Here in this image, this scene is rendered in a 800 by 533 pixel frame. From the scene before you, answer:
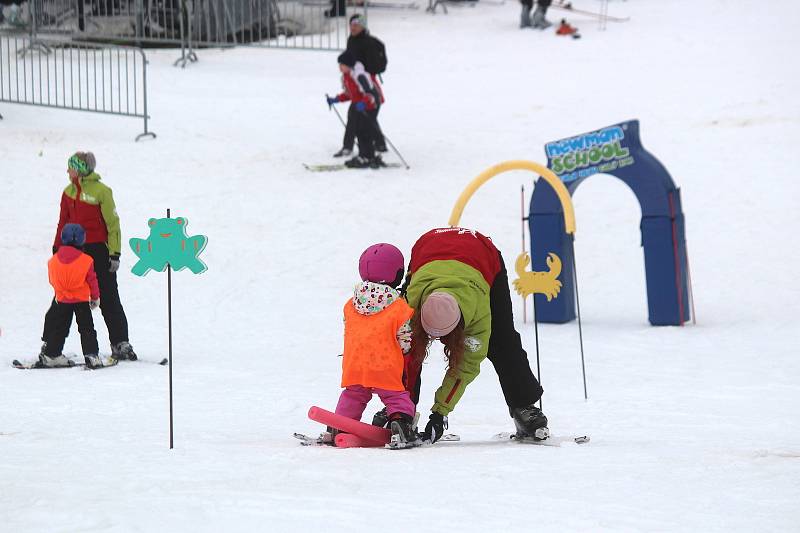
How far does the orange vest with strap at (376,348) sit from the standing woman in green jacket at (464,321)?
0.15 meters

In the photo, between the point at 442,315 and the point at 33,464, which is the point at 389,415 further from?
the point at 33,464

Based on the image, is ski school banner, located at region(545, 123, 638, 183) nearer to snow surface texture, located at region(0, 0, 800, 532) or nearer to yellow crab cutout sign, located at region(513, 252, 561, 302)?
snow surface texture, located at region(0, 0, 800, 532)

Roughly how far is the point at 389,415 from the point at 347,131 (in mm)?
10646

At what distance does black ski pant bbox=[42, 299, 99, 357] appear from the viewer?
9.87 meters

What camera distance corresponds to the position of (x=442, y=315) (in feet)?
20.7

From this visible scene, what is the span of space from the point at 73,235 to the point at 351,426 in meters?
3.89

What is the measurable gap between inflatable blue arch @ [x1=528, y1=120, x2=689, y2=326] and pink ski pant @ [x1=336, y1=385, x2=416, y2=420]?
5.87 metres

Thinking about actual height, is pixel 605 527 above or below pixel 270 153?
below

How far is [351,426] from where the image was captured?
668 centimetres

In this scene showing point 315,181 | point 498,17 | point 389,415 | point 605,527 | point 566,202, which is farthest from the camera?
point 498,17

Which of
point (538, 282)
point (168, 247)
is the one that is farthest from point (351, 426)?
point (538, 282)

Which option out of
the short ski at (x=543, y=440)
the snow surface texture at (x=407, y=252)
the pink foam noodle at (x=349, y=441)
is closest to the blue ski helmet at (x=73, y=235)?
the snow surface texture at (x=407, y=252)

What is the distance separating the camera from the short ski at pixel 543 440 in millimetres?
7066

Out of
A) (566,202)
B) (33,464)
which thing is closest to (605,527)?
(33,464)
